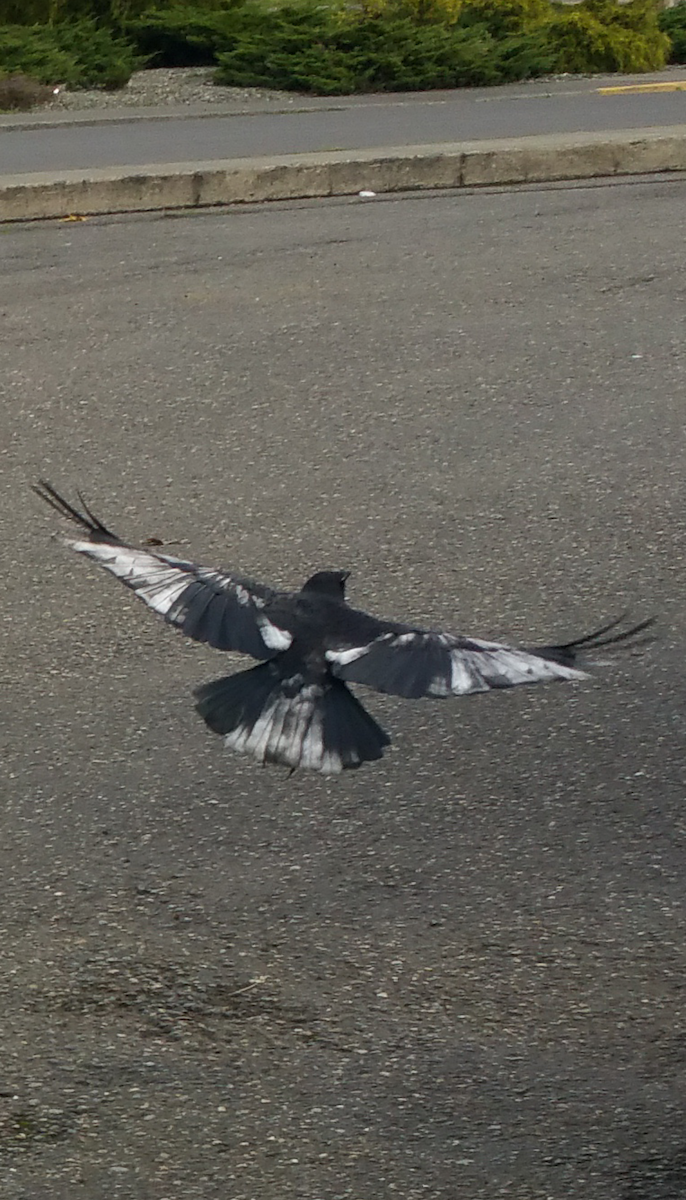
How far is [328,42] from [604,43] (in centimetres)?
286

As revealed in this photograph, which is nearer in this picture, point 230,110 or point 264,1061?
point 264,1061

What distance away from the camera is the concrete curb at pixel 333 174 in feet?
31.9

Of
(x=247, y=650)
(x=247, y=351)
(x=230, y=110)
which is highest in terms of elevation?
(x=247, y=650)

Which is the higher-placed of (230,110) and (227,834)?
(227,834)

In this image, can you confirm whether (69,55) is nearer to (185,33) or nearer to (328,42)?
(185,33)

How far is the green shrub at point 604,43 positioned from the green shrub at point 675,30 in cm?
86

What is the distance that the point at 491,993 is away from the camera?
3010 millimetres

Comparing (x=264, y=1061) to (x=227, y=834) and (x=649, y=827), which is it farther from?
(x=649, y=827)

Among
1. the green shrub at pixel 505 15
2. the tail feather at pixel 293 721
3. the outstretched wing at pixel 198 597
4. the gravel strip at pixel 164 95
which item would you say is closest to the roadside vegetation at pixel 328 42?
the green shrub at pixel 505 15

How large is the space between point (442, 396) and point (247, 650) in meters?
3.72

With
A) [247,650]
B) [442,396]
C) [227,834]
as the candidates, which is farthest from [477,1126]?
[442,396]

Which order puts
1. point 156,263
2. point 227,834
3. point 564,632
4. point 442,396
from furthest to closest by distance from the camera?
point 156,263 → point 442,396 → point 564,632 → point 227,834

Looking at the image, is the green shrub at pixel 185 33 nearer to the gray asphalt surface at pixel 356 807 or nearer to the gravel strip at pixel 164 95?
the gravel strip at pixel 164 95

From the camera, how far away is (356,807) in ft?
12.0
